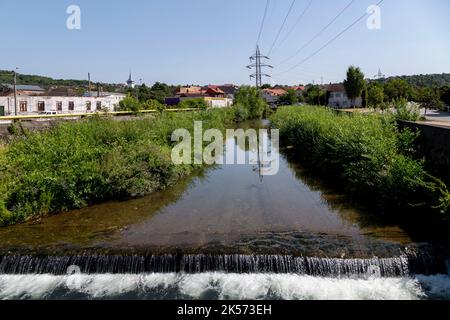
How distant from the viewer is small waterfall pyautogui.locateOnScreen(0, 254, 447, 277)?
759 cm

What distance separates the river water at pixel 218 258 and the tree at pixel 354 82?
49.7m

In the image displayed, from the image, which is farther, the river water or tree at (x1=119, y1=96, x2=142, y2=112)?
tree at (x1=119, y1=96, x2=142, y2=112)

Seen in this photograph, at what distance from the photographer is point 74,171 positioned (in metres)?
12.1

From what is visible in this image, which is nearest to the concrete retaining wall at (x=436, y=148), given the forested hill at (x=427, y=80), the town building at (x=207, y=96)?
the town building at (x=207, y=96)

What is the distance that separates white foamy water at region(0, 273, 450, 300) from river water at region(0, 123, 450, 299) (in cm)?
2

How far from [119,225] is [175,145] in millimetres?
8534

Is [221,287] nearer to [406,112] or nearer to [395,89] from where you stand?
[406,112]

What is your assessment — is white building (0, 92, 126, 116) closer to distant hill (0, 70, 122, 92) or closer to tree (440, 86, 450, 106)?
tree (440, 86, 450, 106)

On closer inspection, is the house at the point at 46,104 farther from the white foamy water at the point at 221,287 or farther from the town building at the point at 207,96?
the white foamy water at the point at 221,287

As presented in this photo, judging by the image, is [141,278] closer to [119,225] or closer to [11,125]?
[119,225]

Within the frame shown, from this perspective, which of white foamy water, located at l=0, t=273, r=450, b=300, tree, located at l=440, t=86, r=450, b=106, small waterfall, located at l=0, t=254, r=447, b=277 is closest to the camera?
white foamy water, located at l=0, t=273, r=450, b=300

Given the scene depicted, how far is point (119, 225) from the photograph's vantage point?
10.2 meters

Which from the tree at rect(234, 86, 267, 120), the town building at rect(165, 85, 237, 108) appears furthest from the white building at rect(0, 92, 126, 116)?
the tree at rect(234, 86, 267, 120)
